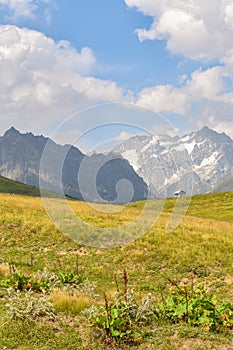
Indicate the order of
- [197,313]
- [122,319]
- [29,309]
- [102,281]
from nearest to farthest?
1. [122,319]
2. [29,309]
3. [197,313]
4. [102,281]

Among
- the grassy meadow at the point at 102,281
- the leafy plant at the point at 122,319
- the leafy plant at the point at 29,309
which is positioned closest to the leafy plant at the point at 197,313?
the grassy meadow at the point at 102,281

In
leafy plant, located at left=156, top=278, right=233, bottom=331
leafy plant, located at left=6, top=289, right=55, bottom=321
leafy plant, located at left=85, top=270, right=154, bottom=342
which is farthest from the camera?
leafy plant, located at left=156, top=278, right=233, bottom=331

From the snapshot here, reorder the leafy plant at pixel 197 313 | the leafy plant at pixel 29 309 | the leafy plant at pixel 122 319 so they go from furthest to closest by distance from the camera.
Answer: the leafy plant at pixel 197 313 → the leafy plant at pixel 29 309 → the leafy plant at pixel 122 319

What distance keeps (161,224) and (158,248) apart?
8231 millimetres

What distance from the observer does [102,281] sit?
2136 cm

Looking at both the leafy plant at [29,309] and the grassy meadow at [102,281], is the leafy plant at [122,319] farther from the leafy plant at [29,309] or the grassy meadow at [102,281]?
the leafy plant at [29,309]

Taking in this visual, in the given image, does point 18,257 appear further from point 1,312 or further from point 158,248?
point 1,312

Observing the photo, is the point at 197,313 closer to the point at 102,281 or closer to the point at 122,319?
the point at 122,319

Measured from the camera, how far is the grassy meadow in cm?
1000

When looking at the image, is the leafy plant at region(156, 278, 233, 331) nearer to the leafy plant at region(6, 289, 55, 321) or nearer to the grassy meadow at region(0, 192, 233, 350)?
the grassy meadow at region(0, 192, 233, 350)

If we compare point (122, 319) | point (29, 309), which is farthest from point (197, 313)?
point (29, 309)

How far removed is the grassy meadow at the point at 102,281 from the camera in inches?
394

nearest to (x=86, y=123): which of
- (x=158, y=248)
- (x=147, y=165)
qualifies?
(x=147, y=165)

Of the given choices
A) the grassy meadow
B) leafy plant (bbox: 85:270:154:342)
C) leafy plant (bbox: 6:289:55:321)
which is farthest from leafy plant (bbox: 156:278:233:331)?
leafy plant (bbox: 6:289:55:321)
